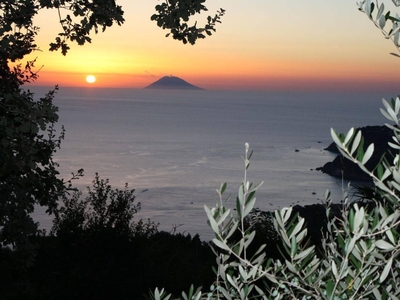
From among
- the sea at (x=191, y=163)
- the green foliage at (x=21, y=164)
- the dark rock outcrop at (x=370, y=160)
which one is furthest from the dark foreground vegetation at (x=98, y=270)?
the dark rock outcrop at (x=370, y=160)

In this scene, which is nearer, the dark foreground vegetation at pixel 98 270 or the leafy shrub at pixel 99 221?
the dark foreground vegetation at pixel 98 270

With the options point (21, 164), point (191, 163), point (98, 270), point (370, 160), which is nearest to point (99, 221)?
point (98, 270)

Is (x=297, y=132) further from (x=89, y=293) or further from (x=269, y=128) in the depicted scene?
(x=89, y=293)

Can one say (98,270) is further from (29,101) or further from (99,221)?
(29,101)

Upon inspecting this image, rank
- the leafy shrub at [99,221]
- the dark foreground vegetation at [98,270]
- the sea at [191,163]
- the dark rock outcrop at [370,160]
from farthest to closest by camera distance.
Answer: the sea at [191,163] → the dark rock outcrop at [370,160] → the leafy shrub at [99,221] → the dark foreground vegetation at [98,270]

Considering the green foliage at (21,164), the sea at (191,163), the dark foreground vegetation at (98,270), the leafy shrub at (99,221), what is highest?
the green foliage at (21,164)

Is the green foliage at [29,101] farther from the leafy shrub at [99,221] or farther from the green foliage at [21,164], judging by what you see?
the leafy shrub at [99,221]

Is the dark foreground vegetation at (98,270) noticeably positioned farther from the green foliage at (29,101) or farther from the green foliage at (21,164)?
the green foliage at (29,101)

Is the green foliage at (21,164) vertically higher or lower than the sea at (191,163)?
higher

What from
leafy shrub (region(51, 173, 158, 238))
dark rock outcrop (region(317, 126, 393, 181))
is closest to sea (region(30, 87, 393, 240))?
dark rock outcrop (region(317, 126, 393, 181))

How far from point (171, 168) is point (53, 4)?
58.1 meters

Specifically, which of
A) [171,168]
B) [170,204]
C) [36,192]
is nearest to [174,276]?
[36,192]

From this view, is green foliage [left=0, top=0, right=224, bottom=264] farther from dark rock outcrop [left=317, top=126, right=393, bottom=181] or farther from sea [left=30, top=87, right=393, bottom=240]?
dark rock outcrop [left=317, top=126, right=393, bottom=181]

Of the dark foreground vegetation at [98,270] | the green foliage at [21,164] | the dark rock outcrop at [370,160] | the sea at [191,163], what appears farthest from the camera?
the sea at [191,163]
